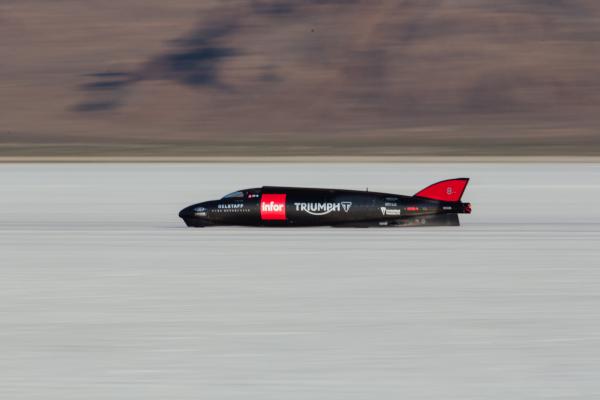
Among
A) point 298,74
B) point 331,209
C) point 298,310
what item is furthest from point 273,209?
point 298,74

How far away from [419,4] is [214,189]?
91.7 metres

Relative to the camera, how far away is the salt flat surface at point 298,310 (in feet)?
30.7

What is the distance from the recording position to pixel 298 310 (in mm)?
12727

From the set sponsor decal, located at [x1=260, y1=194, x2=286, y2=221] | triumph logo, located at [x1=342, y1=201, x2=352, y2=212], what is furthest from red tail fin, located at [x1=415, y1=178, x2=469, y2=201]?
sponsor decal, located at [x1=260, y1=194, x2=286, y2=221]

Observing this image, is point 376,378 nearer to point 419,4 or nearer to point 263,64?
point 263,64

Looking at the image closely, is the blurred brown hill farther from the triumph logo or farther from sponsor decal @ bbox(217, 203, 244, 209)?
the triumph logo

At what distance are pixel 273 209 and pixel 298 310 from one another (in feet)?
31.5

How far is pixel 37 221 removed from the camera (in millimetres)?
24953

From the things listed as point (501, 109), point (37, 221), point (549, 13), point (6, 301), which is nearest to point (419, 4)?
point (549, 13)

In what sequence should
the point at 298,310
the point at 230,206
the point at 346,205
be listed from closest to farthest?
the point at 298,310, the point at 346,205, the point at 230,206

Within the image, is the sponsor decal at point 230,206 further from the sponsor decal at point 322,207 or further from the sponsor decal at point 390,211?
the sponsor decal at point 390,211

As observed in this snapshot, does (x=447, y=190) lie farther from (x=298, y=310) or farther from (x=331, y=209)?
(x=298, y=310)

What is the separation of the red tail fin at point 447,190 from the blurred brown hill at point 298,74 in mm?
71564

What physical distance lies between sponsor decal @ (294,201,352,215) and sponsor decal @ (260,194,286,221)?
293 millimetres
